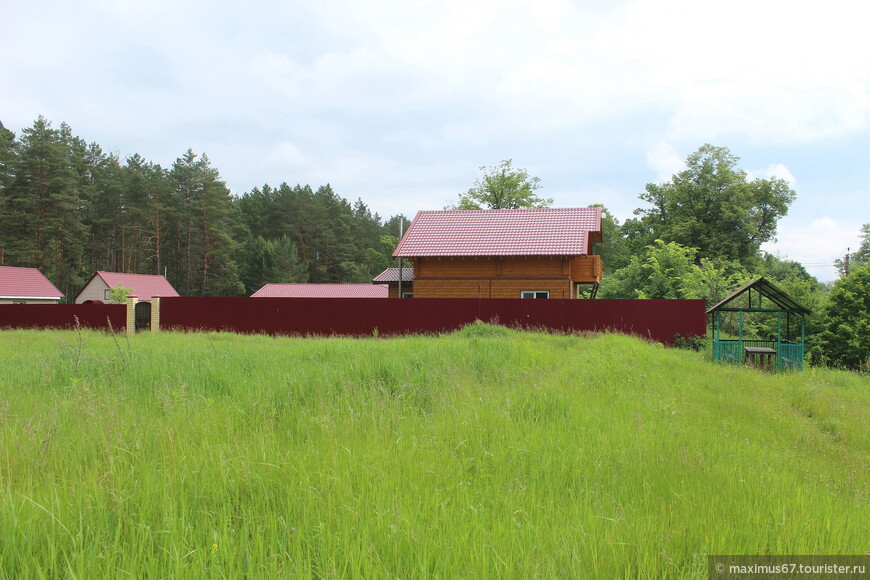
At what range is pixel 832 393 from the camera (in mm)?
9203

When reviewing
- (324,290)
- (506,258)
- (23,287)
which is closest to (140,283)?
(23,287)

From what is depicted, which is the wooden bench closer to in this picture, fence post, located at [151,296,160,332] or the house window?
the house window

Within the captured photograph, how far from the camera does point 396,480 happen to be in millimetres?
3131

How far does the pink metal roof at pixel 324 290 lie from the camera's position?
1747 inches

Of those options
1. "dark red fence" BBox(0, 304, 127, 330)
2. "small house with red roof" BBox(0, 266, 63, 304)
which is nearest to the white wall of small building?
"small house with red roof" BBox(0, 266, 63, 304)

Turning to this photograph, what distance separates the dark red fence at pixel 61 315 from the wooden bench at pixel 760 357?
20519 millimetres

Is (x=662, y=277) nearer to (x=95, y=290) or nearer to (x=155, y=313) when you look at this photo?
(x=155, y=313)

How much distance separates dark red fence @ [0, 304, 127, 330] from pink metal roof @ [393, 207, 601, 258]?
1122 centimetres

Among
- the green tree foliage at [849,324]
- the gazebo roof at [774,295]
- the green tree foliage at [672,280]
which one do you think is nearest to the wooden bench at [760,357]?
the gazebo roof at [774,295]

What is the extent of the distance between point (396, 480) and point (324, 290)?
43499 mm

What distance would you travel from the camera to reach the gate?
2028 cm

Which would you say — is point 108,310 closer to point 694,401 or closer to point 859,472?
point 694,401

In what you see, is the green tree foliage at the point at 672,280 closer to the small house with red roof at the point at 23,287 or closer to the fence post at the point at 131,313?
the fence post at the point at 131,313

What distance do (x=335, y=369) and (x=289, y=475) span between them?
12.1 feet
